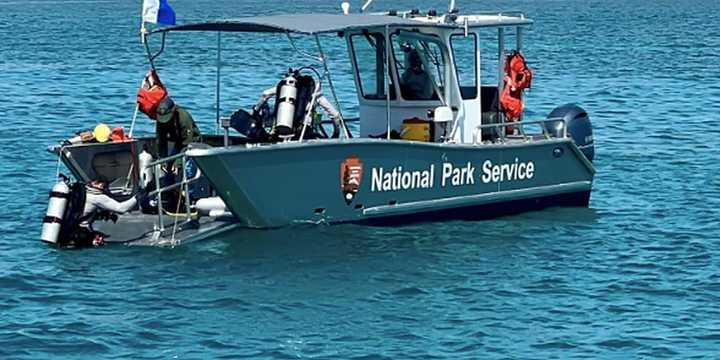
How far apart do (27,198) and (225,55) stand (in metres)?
26.2

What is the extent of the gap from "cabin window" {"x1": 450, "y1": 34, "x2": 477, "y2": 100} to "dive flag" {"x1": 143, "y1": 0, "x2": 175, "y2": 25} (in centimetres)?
355

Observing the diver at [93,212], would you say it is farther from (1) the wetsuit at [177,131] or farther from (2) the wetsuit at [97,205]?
(1) the wetsuit at [177,131]

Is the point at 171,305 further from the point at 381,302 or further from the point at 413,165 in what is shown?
the point at 413,165

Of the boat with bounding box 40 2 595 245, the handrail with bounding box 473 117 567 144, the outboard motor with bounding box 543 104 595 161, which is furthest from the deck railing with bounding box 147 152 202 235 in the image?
the outboard motor with bounding box 543 104 595 161

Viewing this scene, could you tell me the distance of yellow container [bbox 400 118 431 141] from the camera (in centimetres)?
1955

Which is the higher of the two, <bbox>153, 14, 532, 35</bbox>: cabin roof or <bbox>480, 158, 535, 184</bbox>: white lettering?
<bbox>153, 14, 532, 35</bbox>: cabin roof

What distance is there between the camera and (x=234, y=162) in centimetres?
1714

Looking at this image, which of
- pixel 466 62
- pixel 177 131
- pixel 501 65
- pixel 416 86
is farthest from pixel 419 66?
pixel 177 131

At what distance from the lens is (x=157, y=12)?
18.8 m

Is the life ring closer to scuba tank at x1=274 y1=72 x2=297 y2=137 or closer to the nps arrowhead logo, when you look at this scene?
the nps arrowhead logo

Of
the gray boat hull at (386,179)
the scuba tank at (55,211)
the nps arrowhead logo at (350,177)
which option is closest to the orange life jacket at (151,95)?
the scuba tank at (55,211)

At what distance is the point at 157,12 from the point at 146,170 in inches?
73.1

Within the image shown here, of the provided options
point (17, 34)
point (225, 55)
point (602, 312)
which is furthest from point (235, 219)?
point (17, 34)

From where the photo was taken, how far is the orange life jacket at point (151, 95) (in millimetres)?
19000
